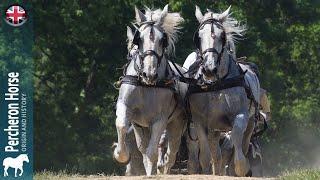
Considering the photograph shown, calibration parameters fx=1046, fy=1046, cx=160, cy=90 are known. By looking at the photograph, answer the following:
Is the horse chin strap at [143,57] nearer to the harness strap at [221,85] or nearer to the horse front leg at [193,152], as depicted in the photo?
the harness strap at [221,85]

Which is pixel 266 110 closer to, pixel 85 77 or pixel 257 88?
pixel 257 88

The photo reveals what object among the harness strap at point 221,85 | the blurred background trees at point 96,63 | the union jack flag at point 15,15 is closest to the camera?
the harness strap at point 221,85

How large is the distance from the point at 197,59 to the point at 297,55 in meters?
21.3

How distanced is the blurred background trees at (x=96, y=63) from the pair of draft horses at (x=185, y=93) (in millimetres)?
14015

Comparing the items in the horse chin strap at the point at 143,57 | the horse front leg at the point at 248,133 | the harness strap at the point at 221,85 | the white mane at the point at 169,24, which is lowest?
the horse front leg at the point at 248,133

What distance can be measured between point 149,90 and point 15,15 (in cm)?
1091

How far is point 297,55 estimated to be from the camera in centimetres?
3644

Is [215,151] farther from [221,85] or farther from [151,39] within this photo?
[151,39]

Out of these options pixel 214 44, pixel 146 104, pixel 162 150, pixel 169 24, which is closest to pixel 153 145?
pixel 146 104

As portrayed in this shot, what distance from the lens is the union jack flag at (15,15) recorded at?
25.2m

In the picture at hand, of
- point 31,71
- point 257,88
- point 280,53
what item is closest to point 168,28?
point 257,88

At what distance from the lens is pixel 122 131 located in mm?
14102

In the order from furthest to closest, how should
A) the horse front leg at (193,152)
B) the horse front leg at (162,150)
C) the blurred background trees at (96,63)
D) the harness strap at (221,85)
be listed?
the blurred background trees at (96,63)
the horse front leg at (162,150)
the horse front leg at (193,152)
the harness strap at (221,85)

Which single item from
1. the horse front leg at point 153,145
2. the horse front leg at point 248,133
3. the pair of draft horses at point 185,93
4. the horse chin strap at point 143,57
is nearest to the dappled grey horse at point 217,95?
the pair of draft horses at point 185,93
